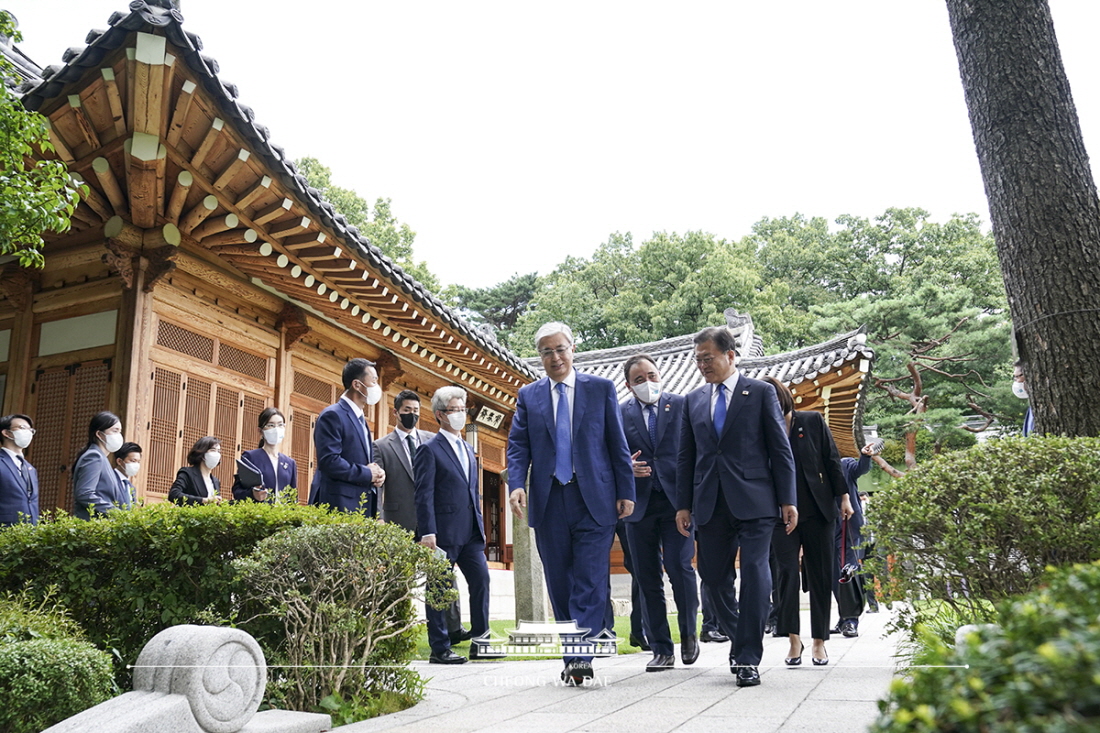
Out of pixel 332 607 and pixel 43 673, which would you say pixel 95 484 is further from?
pixel 332 607

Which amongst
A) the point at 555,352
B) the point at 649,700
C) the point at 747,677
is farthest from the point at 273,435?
the point at 747,677

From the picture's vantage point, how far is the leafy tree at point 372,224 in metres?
32.2

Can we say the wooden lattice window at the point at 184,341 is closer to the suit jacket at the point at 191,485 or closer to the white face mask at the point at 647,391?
the suit jacket at the point at 191,485

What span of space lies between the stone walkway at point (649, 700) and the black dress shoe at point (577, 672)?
3.7 inches

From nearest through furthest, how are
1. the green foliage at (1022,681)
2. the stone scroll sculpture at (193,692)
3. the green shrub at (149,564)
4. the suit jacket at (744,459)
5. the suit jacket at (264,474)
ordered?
1. the green foliage at (1022,681)
2. the stone scroll sculpture at (193,692)
3. the green shrub at (149,564)
4. the suit jacket at (744,459)
5. the suit jacket at (264,474)

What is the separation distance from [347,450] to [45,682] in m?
2.68

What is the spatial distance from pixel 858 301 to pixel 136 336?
2519 cm

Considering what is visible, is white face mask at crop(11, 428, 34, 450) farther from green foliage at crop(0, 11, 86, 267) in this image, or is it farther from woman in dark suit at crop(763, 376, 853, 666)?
woman in dark suit at crop(763, 376, 853, 666)

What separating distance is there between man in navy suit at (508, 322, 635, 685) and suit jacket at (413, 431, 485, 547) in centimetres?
166

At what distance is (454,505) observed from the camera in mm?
6816

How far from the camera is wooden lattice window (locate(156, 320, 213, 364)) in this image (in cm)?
848

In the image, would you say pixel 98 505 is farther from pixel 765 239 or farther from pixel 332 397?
pixel 765 239

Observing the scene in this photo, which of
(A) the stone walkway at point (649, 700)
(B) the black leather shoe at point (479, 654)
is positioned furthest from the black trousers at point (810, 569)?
(B) the black leather shoe at point (479, 654)

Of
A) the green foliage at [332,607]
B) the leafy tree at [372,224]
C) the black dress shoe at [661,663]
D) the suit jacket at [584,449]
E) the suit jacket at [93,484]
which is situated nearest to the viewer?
the green foliage at [332,607]
